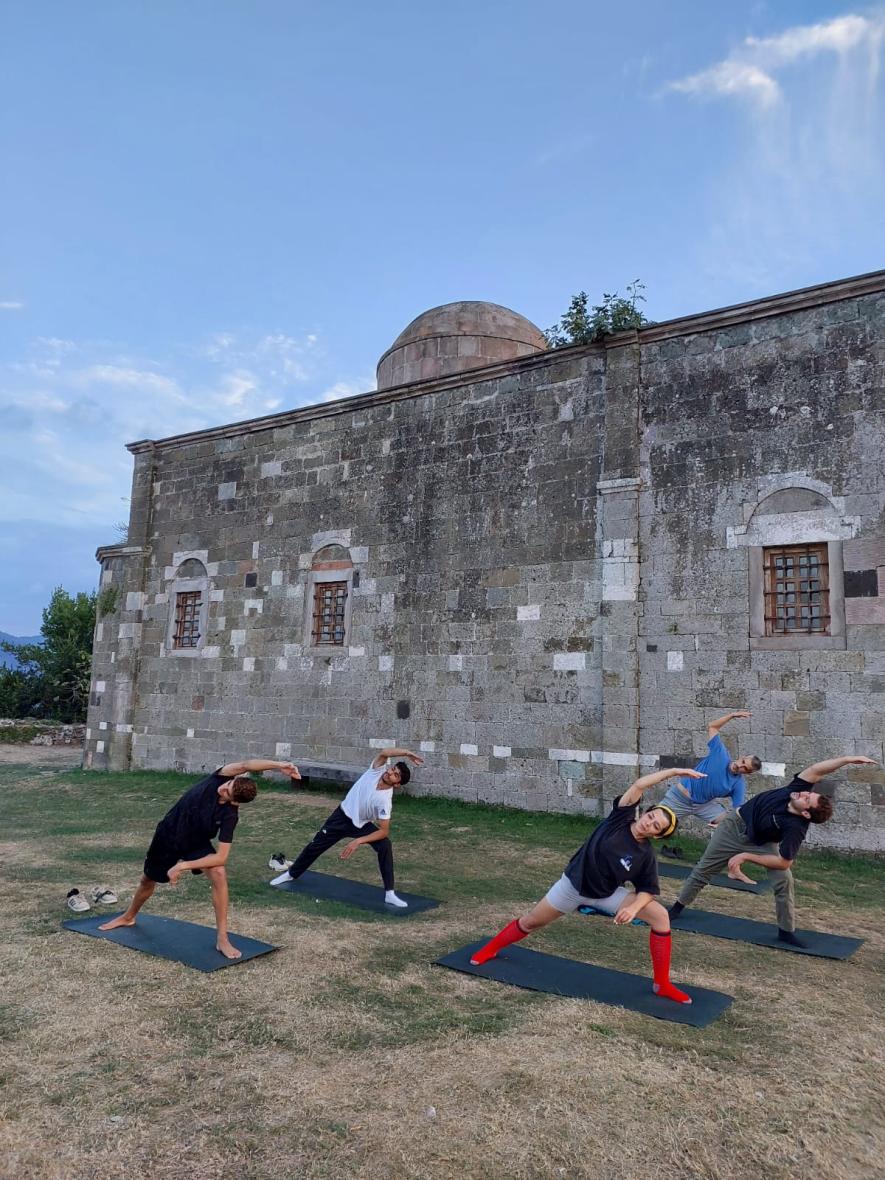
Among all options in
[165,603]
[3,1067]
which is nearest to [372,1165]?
[3,1067]

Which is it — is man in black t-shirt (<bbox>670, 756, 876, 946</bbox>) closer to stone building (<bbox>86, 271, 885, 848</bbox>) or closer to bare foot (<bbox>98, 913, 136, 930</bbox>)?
stone building (<bbox>86, 271, 885, 848</bbox>)

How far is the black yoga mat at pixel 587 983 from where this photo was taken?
16.0 feet

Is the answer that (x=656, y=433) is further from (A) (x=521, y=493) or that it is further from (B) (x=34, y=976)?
(B) (x=34, y=976)

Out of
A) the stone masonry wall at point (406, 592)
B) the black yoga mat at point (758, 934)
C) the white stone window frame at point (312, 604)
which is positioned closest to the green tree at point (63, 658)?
the stone masonry wall at point (406, 592)

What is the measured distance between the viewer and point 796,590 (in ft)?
33.5

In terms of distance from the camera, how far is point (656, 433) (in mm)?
11352

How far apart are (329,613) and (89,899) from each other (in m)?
7.78

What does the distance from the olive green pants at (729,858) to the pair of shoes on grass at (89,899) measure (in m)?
4.84

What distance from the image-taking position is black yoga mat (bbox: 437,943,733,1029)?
4879 millimetres

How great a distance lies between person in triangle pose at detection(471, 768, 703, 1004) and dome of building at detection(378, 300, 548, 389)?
12802 millimetres

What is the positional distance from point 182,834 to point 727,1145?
3906 mm

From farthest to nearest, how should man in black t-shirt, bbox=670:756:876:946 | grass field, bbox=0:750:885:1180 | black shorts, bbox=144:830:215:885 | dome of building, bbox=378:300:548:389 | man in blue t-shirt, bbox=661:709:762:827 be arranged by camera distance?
dome of building, bbox=378:300:548:389
man in blue t-shirt, bbox=661:709:762:827
man in black t-shirt, bbox=670:756:876:946
black shorts, bbox=144:830:215:885
grass field, bbox=0:750:885:1180

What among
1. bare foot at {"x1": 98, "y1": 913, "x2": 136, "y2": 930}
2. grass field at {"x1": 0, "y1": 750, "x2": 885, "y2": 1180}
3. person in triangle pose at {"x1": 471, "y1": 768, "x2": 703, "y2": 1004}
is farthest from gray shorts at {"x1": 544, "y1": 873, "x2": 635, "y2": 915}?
bare foot at {"x1": 98, "y1": 913, "x2": 136, "y2": 930}

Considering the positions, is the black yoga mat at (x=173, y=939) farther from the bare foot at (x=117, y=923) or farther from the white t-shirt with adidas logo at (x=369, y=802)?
the white t-shirt with adidas logo at (x=369, y=802)
